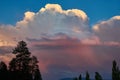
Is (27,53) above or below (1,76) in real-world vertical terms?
above

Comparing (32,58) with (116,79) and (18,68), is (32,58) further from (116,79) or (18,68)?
(116,79)

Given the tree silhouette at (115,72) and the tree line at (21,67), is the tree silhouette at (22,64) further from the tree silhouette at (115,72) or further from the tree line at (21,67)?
the tree silhouette at (115,72)

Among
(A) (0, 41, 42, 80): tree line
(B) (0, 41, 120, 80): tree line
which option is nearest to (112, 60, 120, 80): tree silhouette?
(B) (0, 41, 120, 80): tree line

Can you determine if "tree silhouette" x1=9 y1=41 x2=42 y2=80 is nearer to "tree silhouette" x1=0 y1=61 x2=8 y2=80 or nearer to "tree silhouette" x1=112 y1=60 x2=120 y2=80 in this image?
"tree silhouette" x1=0 y1=61 x2=8 y2=80

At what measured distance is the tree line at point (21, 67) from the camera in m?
175

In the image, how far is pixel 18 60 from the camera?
7156 inches

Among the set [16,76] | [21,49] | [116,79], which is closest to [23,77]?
[16,76]

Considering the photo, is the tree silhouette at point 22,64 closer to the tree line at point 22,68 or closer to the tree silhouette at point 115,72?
Result: the tree line at point 22,68

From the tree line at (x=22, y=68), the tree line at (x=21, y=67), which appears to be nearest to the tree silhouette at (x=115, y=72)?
the tree line at (x=22, y=68)

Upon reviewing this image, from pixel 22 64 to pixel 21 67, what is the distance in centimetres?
177

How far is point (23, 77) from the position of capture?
176 meters

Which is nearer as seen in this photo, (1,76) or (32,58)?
(1,76)

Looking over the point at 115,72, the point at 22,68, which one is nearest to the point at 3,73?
the point at 22,68

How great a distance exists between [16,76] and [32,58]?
16677 millimetres
